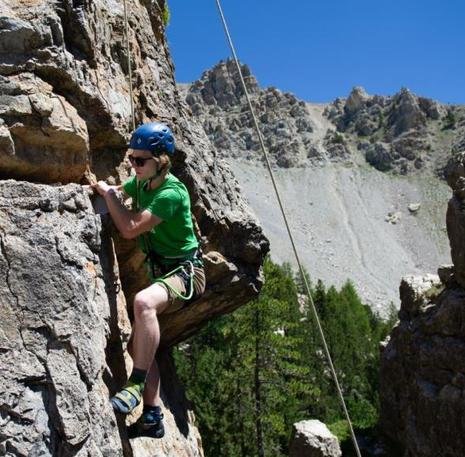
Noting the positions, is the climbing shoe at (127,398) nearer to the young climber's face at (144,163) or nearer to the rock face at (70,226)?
the rock face at (70,226)

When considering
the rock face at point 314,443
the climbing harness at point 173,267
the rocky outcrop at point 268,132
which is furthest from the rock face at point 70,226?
the rocky outcrop at point 268,132

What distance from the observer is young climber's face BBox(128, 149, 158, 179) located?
598 centimetres

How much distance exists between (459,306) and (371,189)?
134212 mm

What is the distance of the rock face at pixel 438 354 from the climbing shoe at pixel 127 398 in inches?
773

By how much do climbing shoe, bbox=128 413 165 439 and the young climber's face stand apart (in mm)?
2397

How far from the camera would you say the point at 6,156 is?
5691mm

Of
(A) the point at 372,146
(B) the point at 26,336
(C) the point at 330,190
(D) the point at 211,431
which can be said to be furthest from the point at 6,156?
(A) the point at 372,146

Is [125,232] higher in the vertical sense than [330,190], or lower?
lower

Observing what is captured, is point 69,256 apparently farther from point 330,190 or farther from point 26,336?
point 330,190

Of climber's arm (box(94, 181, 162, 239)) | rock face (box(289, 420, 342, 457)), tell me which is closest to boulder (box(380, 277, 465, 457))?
rock face (box(289, 420, 342, 457))

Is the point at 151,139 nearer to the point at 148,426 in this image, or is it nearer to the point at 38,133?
the point at 38,133

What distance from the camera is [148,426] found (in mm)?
5801

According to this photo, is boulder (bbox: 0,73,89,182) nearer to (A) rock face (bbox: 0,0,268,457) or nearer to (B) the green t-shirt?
(A) rock face (bbox: 0,0,268,457)

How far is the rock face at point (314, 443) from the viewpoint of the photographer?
2188 cm
